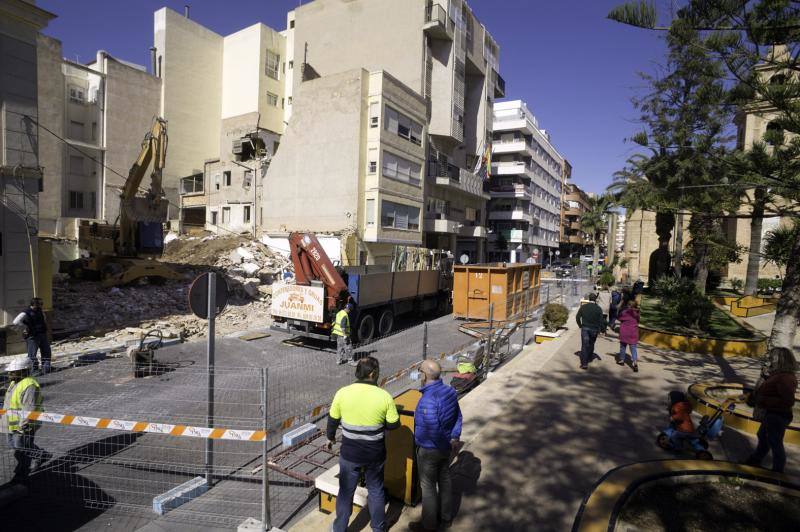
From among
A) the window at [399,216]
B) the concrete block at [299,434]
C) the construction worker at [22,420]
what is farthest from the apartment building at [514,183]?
the construction worker at [22,420]

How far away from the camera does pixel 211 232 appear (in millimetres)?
34625

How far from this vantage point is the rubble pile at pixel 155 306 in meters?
13.7

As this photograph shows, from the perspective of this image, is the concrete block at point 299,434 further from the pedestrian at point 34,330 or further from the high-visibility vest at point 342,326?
the pedestrian at point 34,330

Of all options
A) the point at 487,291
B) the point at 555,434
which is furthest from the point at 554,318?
the point at 555,434

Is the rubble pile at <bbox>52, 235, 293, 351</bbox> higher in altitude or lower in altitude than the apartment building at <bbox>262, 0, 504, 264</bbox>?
lower

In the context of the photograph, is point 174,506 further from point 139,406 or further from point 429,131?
point 429,131

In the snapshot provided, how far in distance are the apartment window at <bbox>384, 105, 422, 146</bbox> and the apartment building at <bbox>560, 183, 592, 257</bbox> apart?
6089cm

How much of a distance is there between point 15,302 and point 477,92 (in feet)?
123

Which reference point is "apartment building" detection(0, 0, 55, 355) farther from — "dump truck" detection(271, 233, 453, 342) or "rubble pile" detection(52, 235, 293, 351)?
"dump truck" detection(271, 233, 453, 342)

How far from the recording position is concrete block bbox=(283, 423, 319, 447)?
250 inches

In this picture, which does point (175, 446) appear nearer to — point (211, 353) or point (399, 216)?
point (211, 353)

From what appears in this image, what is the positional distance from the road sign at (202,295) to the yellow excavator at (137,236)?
15.3m

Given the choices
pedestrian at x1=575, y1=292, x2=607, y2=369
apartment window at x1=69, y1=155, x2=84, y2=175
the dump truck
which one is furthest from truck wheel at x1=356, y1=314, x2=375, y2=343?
apartment window at x1=69, y1=155, x2=84, y2=175

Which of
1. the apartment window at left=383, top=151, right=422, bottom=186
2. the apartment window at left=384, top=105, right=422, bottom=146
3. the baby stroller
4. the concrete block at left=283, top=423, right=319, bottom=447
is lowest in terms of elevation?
the concrete block at left=283, top=423, right=319, bottom=447
